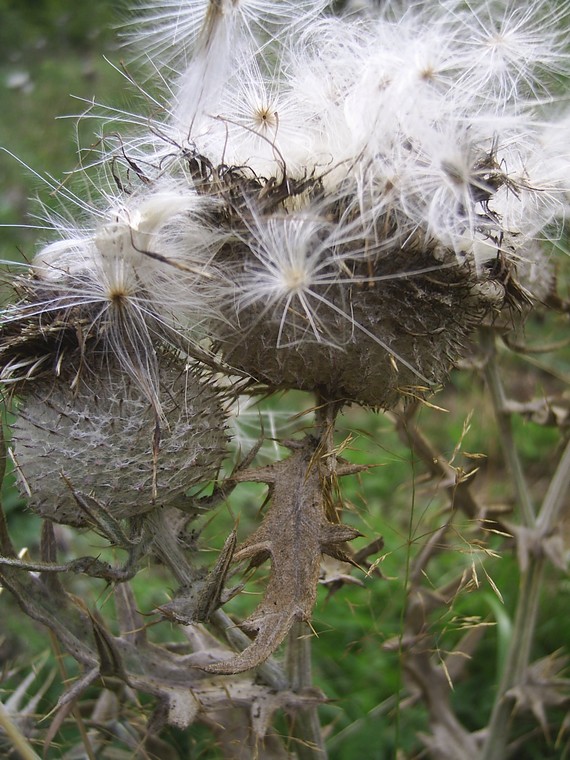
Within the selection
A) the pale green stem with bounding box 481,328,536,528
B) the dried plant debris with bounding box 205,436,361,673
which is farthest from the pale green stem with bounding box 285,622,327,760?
the pale green stem with bounding box 481,328,536,528

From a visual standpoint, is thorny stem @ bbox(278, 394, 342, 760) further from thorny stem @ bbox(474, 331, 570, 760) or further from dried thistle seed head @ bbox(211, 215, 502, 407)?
thorny stem @ bbox(474, 331, 570, 760)

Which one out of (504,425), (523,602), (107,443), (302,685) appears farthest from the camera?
(504,425)

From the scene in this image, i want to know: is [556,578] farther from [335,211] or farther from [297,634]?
[335,211]

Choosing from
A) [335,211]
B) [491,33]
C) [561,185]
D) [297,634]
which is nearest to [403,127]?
[335,211]

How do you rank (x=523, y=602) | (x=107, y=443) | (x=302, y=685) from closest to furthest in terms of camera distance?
(x=107, y=443) → (x=302, y=685) → (x=523, y=602)

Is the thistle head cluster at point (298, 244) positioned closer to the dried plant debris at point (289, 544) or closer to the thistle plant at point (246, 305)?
the thistle plant at point (246, 305)

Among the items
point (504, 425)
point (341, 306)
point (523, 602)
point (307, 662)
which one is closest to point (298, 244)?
point (341, 306)

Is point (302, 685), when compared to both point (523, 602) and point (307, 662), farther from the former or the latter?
point (523, 602)
